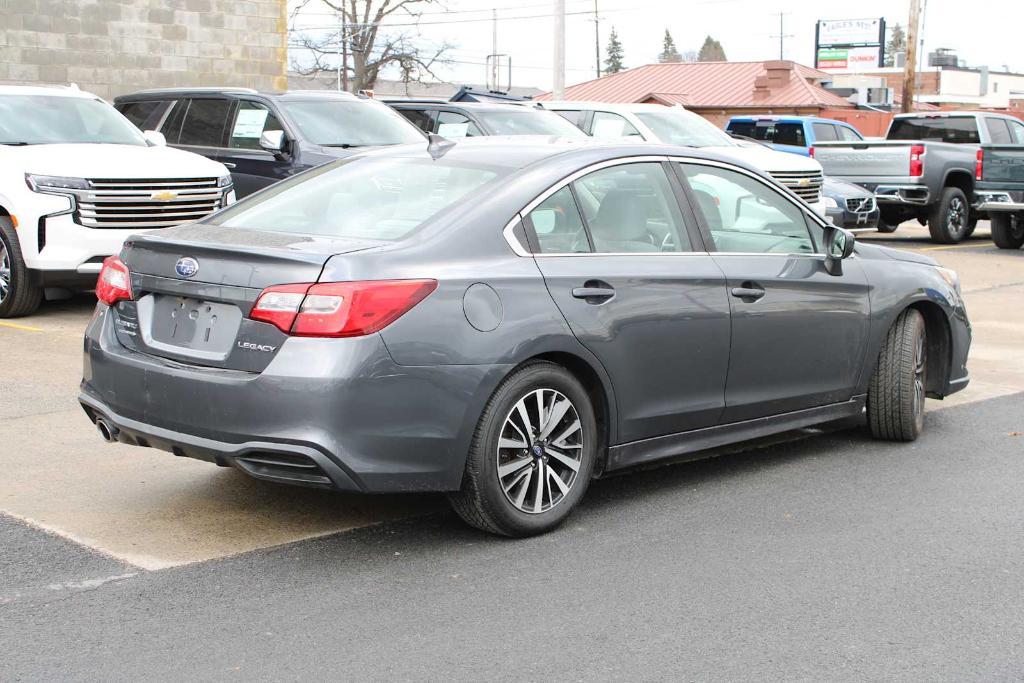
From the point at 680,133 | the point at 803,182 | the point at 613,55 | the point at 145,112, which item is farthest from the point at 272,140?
the point at 613,55

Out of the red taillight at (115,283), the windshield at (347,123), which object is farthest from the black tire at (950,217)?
the red taillight at (115,283)

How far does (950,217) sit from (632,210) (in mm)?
15595

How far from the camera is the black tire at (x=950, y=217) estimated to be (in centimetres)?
1977

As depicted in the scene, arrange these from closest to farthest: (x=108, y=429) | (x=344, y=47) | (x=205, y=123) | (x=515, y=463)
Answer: (x=515, y=463) < (x=108, y=429) < (x=205, y=123) < (x=344, y=47)

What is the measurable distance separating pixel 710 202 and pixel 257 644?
122 inches

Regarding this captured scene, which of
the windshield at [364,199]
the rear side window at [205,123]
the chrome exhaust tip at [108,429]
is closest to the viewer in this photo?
the chrome exhaust tip at [108,429]

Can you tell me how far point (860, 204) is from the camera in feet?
60.3

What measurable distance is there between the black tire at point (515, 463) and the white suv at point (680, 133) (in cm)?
1238

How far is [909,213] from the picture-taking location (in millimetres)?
20188

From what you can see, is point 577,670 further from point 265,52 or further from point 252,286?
point 265,52

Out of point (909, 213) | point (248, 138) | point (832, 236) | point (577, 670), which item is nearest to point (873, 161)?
point (909, 213)

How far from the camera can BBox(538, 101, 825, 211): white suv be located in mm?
17328

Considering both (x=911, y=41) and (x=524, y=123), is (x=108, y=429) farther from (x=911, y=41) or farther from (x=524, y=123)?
(x=911, y=41)

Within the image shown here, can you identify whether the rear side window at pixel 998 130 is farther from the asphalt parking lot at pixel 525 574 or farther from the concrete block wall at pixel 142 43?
the asphalt parking lot at pixel 525 574
